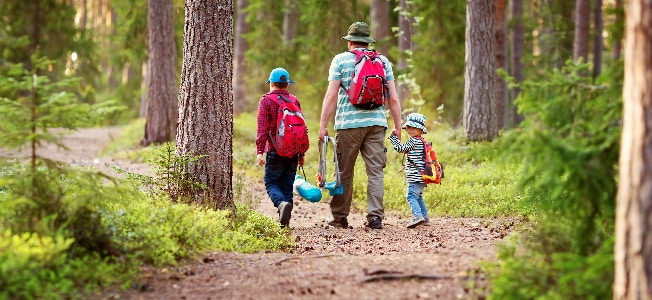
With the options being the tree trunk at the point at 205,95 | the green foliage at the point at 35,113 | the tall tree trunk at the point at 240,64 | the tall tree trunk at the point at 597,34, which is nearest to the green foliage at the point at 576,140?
the green foliage at the point at 35,113

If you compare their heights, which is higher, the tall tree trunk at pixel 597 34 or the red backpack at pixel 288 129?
the tall tree trunk at pixel 597 34

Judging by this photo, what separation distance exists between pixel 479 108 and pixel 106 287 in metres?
11.0

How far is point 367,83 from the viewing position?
905 centimetres

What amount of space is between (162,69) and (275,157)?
10.1m

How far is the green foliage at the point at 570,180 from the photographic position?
500 cm

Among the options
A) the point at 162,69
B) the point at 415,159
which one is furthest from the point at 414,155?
the point at 162,69

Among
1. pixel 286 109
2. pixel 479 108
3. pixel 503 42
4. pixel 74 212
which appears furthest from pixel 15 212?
pixel 503 42

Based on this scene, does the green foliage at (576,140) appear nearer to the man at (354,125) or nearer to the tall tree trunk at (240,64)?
the man at (354,125)

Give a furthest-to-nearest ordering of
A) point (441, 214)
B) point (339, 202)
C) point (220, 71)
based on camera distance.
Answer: point (441, 214) < point (339, 202) < point (220, 71)

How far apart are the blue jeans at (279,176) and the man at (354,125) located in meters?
0.51

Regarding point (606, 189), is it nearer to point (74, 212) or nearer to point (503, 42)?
point (74, 212)

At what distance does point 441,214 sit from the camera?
36.4 feet

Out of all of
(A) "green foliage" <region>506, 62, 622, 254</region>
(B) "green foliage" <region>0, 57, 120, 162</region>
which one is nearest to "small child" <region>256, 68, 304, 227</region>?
(B) "green foliage" <region>0, 57, 120, 162</region>

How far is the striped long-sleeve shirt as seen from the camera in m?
9.58
